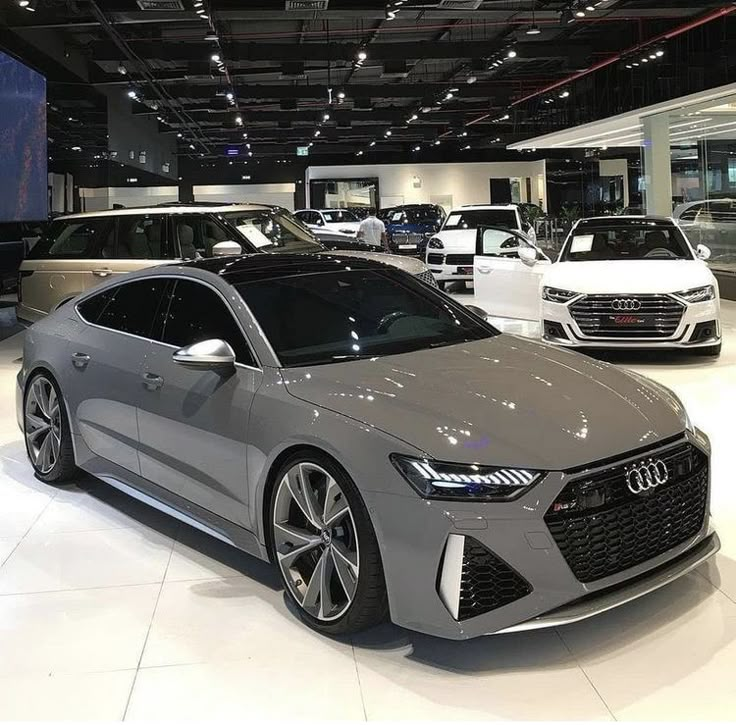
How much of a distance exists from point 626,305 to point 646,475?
4.76 m

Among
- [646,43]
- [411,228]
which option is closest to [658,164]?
[646,43]

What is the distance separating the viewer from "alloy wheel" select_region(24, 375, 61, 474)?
4.47 metres

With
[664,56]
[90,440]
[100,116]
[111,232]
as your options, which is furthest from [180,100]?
[90,440]

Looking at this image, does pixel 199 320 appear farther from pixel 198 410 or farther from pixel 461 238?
pixel 461 238

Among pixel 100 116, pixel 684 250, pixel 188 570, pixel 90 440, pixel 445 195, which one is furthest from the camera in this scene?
pixel 445 195

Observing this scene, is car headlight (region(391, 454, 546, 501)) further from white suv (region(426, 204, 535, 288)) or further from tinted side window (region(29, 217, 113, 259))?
white suv (region(426, 204, 535, 288))

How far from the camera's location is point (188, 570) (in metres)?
3.48

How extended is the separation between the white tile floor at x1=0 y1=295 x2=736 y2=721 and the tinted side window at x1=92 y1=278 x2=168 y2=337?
101 centimetres

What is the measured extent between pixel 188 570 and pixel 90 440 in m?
0.99

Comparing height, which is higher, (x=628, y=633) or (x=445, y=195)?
(x=445, y=195)

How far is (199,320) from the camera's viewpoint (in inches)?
140

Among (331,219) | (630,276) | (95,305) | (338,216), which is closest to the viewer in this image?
(95,305)

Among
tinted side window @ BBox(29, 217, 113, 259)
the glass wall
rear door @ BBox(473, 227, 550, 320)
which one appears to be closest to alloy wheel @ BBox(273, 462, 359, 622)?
rear door @ BBox(473, 227, 550, 320)

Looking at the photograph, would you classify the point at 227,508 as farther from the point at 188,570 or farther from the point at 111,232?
the point at 111,232
